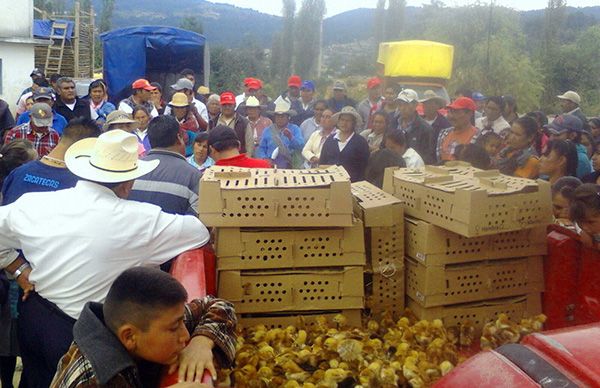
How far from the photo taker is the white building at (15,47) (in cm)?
2675

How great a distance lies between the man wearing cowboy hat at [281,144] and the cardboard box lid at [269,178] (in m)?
4.66

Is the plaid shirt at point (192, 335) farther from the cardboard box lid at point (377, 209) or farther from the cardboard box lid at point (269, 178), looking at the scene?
the cardboard box lid at point (377, 209)

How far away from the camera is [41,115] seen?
23.2 feet

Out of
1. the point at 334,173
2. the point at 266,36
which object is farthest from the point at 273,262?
the point at 266,36

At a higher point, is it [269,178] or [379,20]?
[379,20]

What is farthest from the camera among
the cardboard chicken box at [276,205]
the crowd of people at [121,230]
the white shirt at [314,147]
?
the white shirt at [314,147]

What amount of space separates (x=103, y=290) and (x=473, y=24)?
1317 inches

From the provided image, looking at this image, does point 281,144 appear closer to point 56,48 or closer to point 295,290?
point 295,290

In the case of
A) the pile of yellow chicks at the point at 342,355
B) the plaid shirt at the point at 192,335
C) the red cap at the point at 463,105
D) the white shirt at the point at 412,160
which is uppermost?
the red cap at the point at 463,105

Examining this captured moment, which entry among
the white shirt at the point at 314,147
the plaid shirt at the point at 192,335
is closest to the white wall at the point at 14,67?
the white shirt at the point at 314,147

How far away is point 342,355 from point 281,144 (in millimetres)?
5938

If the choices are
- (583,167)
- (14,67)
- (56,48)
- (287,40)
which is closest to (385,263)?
(583,167)

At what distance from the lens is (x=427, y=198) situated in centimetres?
386

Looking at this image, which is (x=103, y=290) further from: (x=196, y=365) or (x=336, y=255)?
(x=336, y=255)
